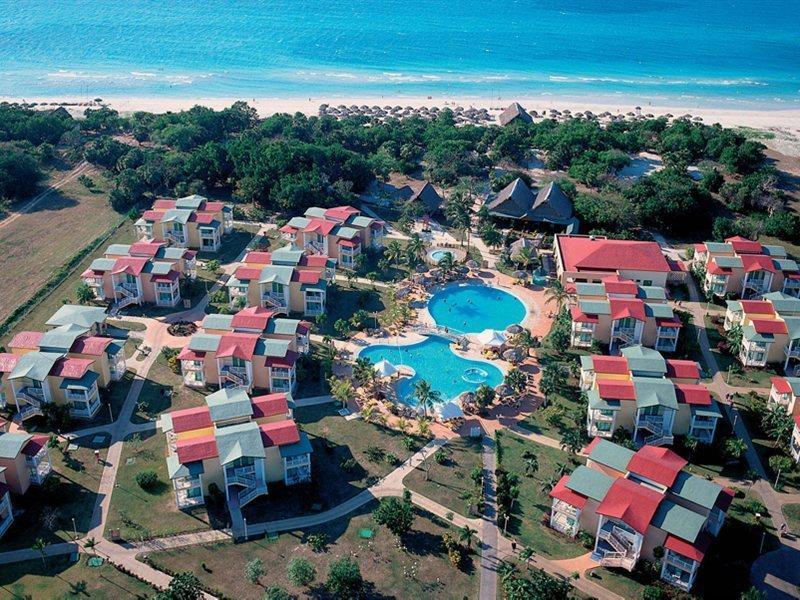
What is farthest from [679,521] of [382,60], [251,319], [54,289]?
[382,60]

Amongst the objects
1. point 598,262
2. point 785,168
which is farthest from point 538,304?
point 785,168

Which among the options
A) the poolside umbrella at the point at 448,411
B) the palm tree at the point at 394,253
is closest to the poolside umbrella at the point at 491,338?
the poolside umbrella at the point at 448,411

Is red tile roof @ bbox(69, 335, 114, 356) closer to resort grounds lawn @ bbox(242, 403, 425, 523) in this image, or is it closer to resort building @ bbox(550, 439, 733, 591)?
resort grounds lawn @ bbox(242, 403, 425, 523)

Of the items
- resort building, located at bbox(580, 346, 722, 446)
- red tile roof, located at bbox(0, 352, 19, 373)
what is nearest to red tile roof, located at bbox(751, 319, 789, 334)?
resort building, located at bbox(580, 346, 722, 446)

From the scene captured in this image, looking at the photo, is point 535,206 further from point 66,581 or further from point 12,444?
point 66,581

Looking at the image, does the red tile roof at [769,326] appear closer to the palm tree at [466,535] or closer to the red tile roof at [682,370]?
the red tile roof at [682,370]
